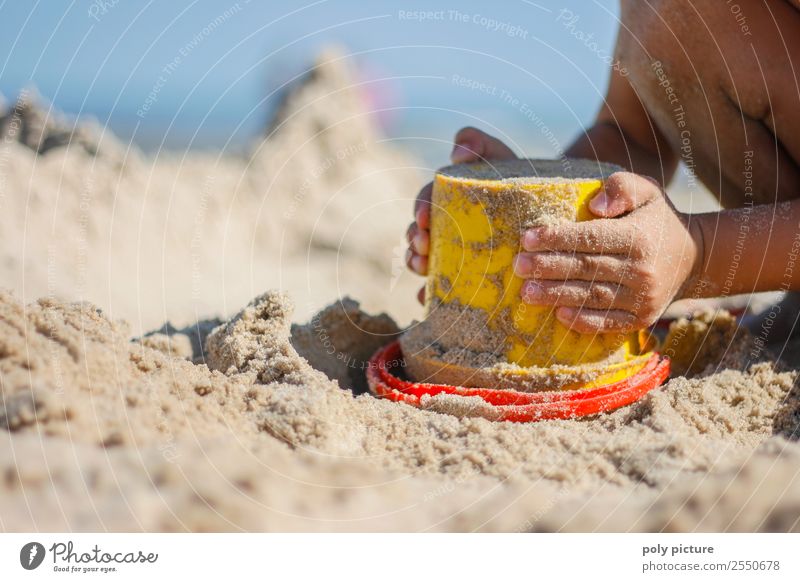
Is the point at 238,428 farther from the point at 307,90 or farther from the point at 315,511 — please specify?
the point at 307,90

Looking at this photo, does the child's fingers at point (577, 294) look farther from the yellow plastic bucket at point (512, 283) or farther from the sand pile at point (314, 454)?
the sand pile at point (314, 454)

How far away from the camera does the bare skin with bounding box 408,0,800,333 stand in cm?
141

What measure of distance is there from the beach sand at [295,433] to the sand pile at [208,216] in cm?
2

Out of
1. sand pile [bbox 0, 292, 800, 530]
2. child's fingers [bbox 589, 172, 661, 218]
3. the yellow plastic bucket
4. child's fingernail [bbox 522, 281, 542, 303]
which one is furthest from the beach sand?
child's fingers [bbox 589, 172, 661, 218]

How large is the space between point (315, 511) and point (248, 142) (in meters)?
3.19

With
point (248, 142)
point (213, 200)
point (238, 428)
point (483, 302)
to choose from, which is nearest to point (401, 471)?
point (238, 428)

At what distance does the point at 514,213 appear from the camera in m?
1.43

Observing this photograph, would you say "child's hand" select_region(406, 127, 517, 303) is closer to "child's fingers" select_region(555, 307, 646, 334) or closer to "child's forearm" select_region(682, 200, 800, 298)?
"child's fingers" select_region(555, 307, 646, 334)

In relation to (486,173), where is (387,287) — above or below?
below

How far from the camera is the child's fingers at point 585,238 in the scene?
1.39m

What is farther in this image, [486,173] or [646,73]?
[646,73]
